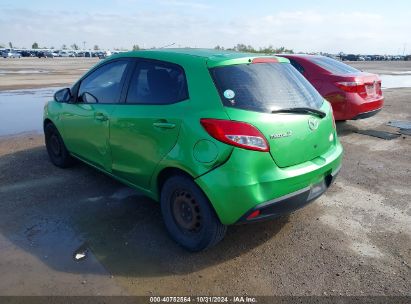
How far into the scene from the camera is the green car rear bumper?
→ 9.12 feet

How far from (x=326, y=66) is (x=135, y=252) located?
6.06 meters

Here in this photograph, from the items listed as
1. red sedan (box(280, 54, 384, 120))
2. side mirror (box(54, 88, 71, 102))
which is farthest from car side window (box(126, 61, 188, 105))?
red sedan (box(280, 54, 384, 120))

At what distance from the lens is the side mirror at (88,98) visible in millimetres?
4273

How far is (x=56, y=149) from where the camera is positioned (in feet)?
18.0

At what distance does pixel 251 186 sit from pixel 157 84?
4.71ft

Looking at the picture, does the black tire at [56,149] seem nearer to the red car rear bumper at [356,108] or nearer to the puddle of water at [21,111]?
the puddle of water at [21,111]

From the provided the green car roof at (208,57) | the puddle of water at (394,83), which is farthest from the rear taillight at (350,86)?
the puddle of water at (394,83)

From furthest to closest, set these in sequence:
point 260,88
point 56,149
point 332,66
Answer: point 332,66, point 56,149, point 260,88

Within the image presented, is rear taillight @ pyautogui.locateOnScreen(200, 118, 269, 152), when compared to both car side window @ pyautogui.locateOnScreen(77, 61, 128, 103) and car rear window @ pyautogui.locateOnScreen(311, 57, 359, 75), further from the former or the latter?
car rear window @ pyautogui.locateOnScreen(311, 57, 359, 75)

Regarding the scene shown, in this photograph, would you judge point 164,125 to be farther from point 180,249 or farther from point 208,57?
point 180,249

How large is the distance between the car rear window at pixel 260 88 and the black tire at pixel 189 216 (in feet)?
2.73

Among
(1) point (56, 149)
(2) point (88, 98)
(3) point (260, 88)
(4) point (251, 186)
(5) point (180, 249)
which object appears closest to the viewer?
(4) point (251, 186)

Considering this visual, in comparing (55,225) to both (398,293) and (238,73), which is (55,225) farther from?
(398,293)

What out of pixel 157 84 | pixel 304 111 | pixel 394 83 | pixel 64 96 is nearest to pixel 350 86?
pixel 304 111
